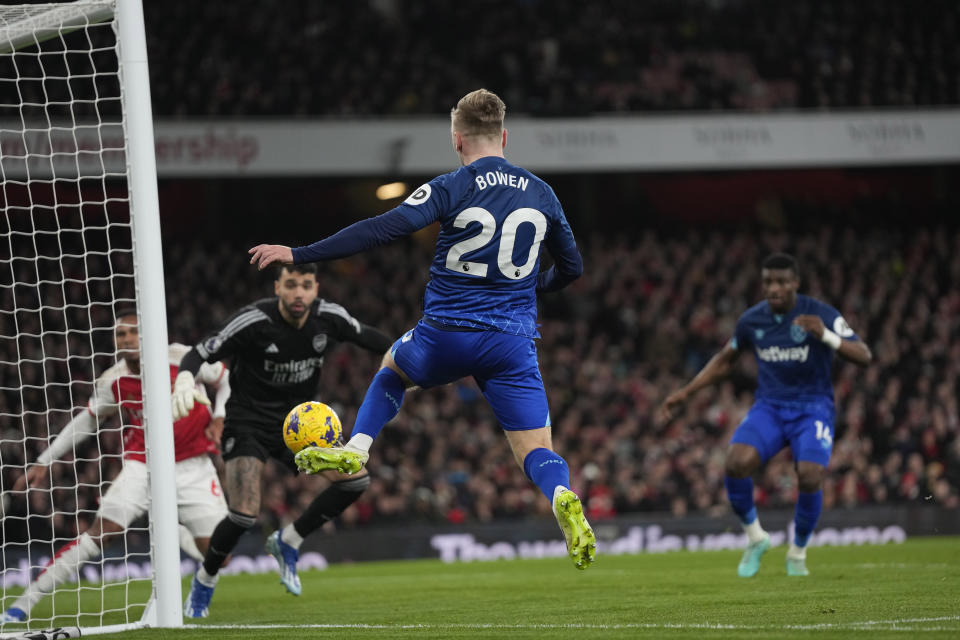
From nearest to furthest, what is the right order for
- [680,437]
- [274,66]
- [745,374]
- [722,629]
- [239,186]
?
[722,629]
[680,437]
[745,374]
[274,66]
[239,186]

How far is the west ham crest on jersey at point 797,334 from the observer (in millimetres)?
9453

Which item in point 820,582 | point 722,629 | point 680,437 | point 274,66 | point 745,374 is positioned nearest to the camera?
point 722,629

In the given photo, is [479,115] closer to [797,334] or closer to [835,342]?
[835,342]

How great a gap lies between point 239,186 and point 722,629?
2169cm

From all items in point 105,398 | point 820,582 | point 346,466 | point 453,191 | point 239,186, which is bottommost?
point 820,582

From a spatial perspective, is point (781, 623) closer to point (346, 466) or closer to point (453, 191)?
point (346, 466)

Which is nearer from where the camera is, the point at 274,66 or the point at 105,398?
the point at 105,398

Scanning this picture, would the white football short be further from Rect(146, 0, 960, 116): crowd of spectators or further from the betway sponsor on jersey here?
Rect(146, 0, 960, 116): crowd of spectators

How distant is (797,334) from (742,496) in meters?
1.32

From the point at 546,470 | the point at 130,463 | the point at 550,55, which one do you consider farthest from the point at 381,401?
the point at 550,55

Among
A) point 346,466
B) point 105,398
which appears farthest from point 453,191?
point 105,398

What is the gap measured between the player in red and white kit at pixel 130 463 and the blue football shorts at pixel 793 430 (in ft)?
13.1

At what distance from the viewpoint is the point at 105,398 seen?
8.56 meters

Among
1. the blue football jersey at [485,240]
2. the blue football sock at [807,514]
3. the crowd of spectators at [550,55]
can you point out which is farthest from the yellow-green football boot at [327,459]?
the crowd of spectators at [550,55]
